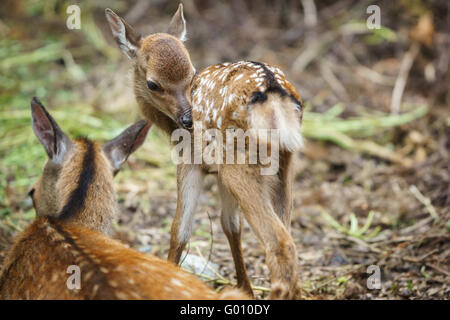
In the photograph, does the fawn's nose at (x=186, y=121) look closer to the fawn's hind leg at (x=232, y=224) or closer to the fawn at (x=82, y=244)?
the fawn at (x=82, y=244)

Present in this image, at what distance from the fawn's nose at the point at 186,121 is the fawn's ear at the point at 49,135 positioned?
0.90m

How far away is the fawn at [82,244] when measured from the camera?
2.93 metres

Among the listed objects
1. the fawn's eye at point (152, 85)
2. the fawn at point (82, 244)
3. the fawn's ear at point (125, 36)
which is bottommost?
the fawn at point (82, 244)

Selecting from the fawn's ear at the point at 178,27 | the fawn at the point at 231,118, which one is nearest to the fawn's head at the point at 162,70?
the fawn at the point at 231,118

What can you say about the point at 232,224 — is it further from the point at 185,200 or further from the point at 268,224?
the point at 268,224

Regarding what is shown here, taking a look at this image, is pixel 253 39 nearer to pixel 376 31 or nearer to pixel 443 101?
pixel 376 31

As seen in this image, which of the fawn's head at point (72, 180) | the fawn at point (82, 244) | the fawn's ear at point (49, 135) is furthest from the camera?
the fawn's ear at point (49, 135)

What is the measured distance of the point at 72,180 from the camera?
13.2 ft

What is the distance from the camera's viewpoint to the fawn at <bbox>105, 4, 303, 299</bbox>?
132 inches

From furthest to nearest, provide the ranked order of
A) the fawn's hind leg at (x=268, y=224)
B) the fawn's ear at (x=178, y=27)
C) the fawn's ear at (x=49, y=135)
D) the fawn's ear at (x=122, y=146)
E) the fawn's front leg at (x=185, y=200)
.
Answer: the fawn's ear at (x=178, y=27)
the fawn's ear at (x=122, y=146)
the fawn's front leg at (x=185, y=200)
the fawn's ear at (x=49, y=135)
the fawn's hind leg at (x=268, y=224)

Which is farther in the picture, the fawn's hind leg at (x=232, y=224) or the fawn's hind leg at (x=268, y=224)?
the fawn's hind leg at (x=232, y=224)

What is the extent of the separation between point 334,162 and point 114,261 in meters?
A: 4.78

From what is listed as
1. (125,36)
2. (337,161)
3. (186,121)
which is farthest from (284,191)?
(337,161)

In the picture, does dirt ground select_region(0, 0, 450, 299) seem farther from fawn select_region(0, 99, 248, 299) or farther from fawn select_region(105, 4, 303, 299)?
fawn select_region(0, 99, 248, 299)
